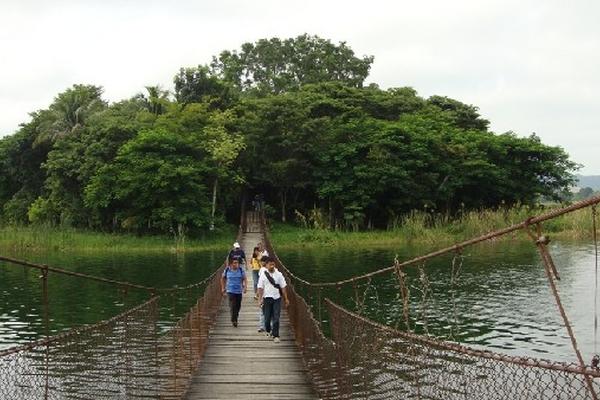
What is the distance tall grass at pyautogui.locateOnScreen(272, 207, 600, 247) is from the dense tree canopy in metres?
1.97

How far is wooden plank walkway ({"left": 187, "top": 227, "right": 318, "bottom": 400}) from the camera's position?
22.9ft

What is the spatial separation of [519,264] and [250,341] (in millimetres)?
16832

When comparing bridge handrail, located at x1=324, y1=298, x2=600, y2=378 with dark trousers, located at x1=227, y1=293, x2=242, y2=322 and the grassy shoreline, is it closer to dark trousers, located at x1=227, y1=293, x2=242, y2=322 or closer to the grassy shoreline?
dark trousers, located at x1=227, y1=293, x2=242, y2=322

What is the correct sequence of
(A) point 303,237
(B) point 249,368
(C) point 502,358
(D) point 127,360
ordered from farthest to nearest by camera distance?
(A) point 303,237 < (B) point 249,368 < (D) point 127,360 < (C) point 502,358

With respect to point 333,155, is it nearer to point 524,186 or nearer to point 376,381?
point 524,186

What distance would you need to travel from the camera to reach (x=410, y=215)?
34.2m

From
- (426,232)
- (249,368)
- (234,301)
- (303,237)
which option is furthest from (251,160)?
(249,368)

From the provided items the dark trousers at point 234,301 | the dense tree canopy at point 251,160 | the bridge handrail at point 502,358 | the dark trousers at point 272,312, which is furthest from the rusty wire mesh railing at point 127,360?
the dense tree canopy at point 251,160

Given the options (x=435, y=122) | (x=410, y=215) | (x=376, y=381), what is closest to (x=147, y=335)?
(x=376, y=381)

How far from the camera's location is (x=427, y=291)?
13117 mm

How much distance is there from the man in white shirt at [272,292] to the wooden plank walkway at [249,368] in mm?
333

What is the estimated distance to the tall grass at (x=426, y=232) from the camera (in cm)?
2956

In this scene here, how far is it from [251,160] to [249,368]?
90.0 feet

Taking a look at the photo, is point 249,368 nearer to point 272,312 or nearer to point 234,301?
point 272,312
